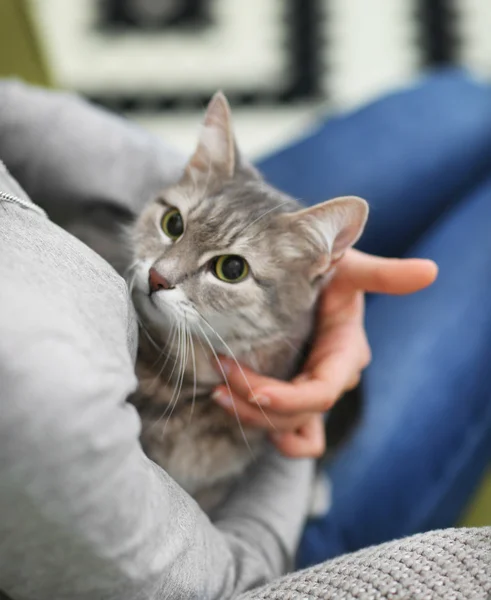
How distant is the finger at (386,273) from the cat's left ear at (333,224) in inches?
1.2

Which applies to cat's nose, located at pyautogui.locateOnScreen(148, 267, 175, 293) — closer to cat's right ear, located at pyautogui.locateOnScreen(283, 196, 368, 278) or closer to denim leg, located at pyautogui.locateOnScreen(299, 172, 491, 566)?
cat's right ear, located at pyautogui.locateOnScreen(283, 196, 368, 278)

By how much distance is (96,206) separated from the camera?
1.03 m

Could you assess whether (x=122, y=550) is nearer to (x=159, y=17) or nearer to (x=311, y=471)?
(x=311, y=471)

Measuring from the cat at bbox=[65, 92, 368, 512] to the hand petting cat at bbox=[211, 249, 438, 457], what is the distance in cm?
3

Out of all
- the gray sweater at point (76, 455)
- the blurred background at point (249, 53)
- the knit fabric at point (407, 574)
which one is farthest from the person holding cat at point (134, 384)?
the blurred background at point (249, 53)

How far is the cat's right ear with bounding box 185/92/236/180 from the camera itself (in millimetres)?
837

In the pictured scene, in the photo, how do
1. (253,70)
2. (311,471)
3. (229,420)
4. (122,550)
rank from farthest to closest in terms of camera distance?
1. (253,70)
2. (311,471)
3. (229,420)
4. (122,550)

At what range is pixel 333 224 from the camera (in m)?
0.74

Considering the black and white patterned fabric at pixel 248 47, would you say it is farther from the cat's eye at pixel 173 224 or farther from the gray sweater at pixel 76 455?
the gray sweater at pixel 76 455

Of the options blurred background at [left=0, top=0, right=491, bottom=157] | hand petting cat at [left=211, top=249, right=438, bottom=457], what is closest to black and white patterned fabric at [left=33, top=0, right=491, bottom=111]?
blurred background at [left=0, top=0, right=491, bottom=157]

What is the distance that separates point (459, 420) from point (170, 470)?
0.53 metres

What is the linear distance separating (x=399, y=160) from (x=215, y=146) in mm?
487

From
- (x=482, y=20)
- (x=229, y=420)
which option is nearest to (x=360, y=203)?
(x=229, y=420)

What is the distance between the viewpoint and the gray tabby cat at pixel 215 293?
77cm
